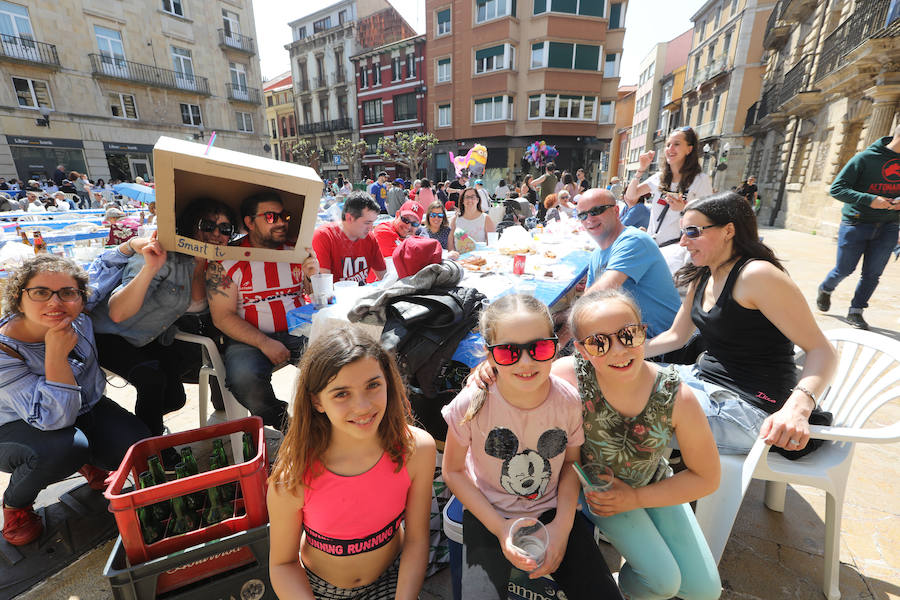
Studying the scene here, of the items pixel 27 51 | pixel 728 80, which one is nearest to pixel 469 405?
pixel 27 51

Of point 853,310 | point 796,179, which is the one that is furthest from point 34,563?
point 796,179

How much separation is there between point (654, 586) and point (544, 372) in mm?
870

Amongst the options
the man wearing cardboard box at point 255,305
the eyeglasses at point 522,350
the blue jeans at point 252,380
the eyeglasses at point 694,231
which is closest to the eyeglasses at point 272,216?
the man wearing cardboard box at point 255,305

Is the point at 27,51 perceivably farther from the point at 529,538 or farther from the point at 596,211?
the point at 529,538

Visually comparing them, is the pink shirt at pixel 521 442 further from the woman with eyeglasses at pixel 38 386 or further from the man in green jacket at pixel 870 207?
the man in green jacket at pixel 870 207

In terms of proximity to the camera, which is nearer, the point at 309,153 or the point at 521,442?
the point at 521,442

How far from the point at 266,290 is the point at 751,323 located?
266cm

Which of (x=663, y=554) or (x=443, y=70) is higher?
(x=443, y=70)

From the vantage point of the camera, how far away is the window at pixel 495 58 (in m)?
22.0

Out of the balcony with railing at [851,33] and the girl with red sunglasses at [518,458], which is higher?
the balcony with railing at [851,33]

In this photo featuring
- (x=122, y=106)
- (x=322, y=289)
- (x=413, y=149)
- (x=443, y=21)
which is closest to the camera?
(x=322, y=289)

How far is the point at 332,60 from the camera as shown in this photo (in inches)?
1276

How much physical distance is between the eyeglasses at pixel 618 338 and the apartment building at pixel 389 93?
26.4m

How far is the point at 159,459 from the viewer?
1588mm
